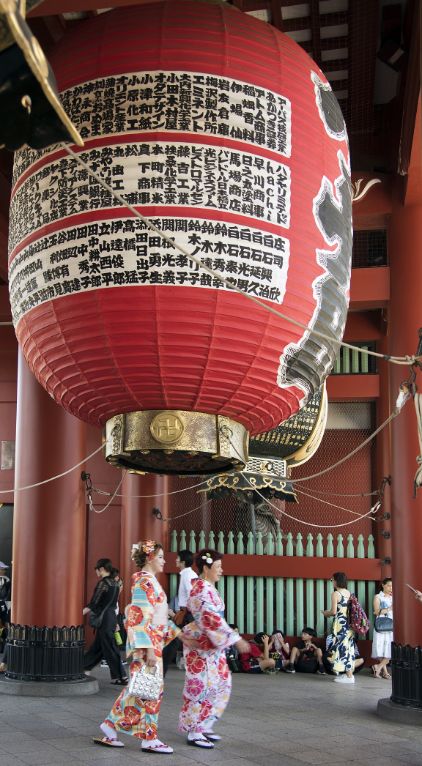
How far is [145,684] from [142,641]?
0.28 m

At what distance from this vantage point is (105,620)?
9.03 m

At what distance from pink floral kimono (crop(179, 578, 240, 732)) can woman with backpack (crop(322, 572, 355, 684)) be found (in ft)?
14.0

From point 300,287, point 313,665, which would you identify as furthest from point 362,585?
point 300,287

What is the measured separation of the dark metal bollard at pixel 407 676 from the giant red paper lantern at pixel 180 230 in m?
4.51

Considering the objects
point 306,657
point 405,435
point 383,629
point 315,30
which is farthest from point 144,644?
point 306,657

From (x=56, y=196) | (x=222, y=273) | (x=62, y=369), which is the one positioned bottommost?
(x=62, y=369)

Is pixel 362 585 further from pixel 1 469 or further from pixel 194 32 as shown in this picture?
pixel 194 32

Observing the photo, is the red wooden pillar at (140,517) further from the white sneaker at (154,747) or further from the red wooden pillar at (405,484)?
the white sneaker at (154,747)

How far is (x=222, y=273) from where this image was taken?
11.1 ft

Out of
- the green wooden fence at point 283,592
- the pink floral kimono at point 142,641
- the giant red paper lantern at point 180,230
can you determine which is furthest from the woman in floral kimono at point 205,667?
the green wooden fence at point 283,592

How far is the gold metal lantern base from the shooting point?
11.9 ft

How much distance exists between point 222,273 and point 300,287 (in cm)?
42

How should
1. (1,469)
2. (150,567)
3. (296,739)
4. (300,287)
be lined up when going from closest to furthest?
(300,287)
(150,567)
(296,739)
(1,469)

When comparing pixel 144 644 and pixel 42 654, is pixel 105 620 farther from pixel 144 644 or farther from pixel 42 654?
pixel 144 644
